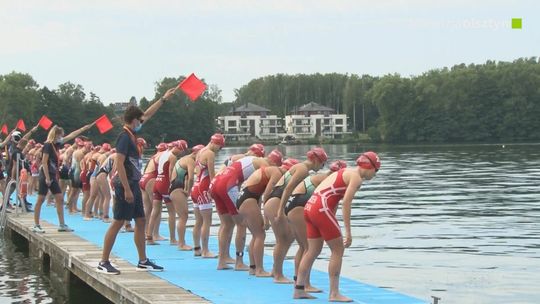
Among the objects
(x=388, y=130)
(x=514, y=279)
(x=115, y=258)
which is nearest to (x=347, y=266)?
(x=514, y=279)

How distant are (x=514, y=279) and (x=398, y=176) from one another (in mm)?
35559

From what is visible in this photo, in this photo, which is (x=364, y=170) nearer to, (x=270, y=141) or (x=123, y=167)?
(x=123, y=167)

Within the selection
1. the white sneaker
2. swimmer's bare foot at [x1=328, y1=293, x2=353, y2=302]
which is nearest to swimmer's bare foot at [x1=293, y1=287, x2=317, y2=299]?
swimmer's bare foot at [x1=328, y1=293, x2=353, y2=302]

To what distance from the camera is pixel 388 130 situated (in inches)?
6235

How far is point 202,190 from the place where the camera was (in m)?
15.0

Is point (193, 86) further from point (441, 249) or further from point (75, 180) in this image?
point (75, 180)

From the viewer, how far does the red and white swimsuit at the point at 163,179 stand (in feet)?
54.4

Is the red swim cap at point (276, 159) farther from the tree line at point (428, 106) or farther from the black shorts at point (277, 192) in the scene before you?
the tree line at point (428, 106)

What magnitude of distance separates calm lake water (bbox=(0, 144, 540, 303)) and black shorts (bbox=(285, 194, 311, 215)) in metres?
3.30

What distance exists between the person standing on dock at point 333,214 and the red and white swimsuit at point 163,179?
571cm

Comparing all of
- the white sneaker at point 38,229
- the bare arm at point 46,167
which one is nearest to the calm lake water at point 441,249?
the white sneaker at point 38,229

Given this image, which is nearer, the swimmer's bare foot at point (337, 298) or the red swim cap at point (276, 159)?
the swimmer's bare foot at point (337, 298)

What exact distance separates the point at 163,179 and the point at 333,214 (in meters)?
6.12

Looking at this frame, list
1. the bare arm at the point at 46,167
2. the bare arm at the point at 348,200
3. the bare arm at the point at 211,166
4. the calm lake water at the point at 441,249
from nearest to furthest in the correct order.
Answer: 1. the bare arm at the point at 348,200
2. the bare arm at the point at 211,166
3. the calm lake water at the point at 441,249
4. the bare arm at the point at 46,167
